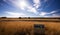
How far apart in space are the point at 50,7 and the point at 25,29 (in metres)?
0.54

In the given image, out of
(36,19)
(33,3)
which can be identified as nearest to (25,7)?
(33,3)

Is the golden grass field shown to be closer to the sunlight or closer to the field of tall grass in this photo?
the field of tall grass

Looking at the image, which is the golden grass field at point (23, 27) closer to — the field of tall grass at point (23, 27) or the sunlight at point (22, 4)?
the field of tall grass at point (23, 27)

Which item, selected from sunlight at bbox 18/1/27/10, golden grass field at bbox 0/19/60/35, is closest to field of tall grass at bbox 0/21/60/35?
golden grass field at bbox 0/19/60/35

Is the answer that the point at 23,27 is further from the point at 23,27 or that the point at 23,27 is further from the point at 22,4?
the point at 22,4

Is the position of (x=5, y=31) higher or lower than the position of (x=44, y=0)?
lower

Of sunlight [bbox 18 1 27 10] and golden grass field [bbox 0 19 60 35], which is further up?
sunlight [bbox 18 1 27 10]

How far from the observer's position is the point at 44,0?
1.94 metres

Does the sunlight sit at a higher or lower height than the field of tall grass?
higher

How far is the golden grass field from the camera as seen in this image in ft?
6.24

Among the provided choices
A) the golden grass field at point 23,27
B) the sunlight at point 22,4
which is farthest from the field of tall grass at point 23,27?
the sunlight at point 22,4

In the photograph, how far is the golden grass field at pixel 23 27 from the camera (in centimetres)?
190

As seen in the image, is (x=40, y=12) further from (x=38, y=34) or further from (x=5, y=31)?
(x=5, y=31)

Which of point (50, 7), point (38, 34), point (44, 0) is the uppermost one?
point (44, 0)
